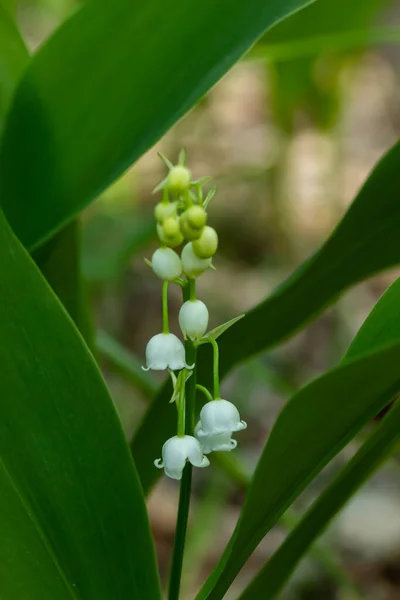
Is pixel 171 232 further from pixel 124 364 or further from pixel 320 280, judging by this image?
pixel 124 364

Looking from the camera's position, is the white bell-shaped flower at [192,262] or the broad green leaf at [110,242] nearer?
the white bell-shaped flower at [192,262]

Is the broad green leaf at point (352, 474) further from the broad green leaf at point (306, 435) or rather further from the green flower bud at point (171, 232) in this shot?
the green flower bud at point (171, 232)

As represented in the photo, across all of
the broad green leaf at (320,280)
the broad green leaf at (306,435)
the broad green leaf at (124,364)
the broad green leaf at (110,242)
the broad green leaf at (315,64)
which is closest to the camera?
the broad green leaf at (306,435)

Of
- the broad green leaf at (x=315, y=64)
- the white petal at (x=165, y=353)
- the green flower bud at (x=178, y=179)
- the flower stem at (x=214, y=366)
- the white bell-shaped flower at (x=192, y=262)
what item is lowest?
the white petal at (x=165, y=353)

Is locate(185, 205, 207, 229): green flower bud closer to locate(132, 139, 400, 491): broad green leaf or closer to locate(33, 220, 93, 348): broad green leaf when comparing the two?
locate(132, 139, 400, 491): broad green leaf

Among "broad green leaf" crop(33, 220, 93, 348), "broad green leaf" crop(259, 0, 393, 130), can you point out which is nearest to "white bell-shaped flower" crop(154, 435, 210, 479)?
"broad green leaf" crop(33, 220, 93, 348)

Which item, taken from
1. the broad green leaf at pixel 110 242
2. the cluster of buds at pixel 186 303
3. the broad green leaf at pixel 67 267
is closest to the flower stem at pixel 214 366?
the cluster of buds at pixel 186 303

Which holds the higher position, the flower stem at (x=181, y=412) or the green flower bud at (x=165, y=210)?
the green flower bud at (x=165, y=210)
